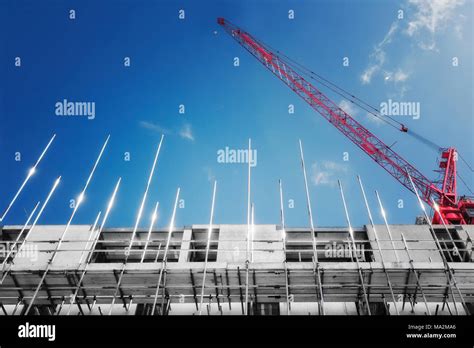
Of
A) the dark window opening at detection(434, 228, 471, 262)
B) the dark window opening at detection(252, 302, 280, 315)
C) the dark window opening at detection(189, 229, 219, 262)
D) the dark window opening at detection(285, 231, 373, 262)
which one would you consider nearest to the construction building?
the dark window opening at detection(252, 302, 280, 315)

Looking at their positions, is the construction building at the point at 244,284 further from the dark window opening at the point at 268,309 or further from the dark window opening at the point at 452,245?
the dark window opening at the point at 452,245

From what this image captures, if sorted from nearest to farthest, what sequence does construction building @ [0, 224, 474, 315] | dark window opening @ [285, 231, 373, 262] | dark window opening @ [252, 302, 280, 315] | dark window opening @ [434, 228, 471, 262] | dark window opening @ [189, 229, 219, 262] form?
1. construction building @ [0, 224, 474, 315]
2. dark window opening @ [252, 302, 280, 315]
3. dark window opening @ [434, 228, 471, 262]
4. dark window opening @ [285, 231, 373, 262]
5. dark window opening @ [189, 229, 219, 262]

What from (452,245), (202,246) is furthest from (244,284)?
(452,245)

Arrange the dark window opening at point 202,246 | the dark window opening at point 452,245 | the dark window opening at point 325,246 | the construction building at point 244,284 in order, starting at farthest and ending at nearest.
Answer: the dark window opening at point 202,246 < the dark window opening at point 325,246 < the dark window opening at point 452,245 < the construction building at point 244,284

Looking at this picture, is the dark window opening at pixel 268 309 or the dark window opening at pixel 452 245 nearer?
the dark window opening at pixel 268 309

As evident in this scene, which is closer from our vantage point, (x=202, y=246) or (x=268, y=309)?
(x=268, y=309)

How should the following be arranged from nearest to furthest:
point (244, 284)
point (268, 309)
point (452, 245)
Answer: point (244, 284), point (268, 309), point (452, 245)

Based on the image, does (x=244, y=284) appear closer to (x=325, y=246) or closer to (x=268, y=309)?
(x=268, y=309)

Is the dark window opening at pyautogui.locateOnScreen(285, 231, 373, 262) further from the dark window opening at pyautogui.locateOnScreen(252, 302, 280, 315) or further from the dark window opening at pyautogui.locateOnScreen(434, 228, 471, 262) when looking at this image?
the dark window opening at pyautogui.locateOnScreen(252, 302, 280, 315)

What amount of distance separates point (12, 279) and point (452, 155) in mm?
38580

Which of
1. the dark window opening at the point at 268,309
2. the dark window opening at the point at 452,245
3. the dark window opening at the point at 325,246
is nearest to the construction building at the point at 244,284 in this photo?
the dark window opening at the point at 268,309

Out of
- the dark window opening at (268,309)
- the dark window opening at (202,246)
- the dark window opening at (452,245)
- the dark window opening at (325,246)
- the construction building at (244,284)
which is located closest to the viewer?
the construction building at (244,284)

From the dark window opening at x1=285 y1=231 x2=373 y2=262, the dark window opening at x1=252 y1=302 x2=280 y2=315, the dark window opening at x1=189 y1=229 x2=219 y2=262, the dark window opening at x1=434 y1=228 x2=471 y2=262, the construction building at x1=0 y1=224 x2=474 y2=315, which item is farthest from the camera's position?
the dark window opening at x1=189 y1=229 x2=219 y2=262
